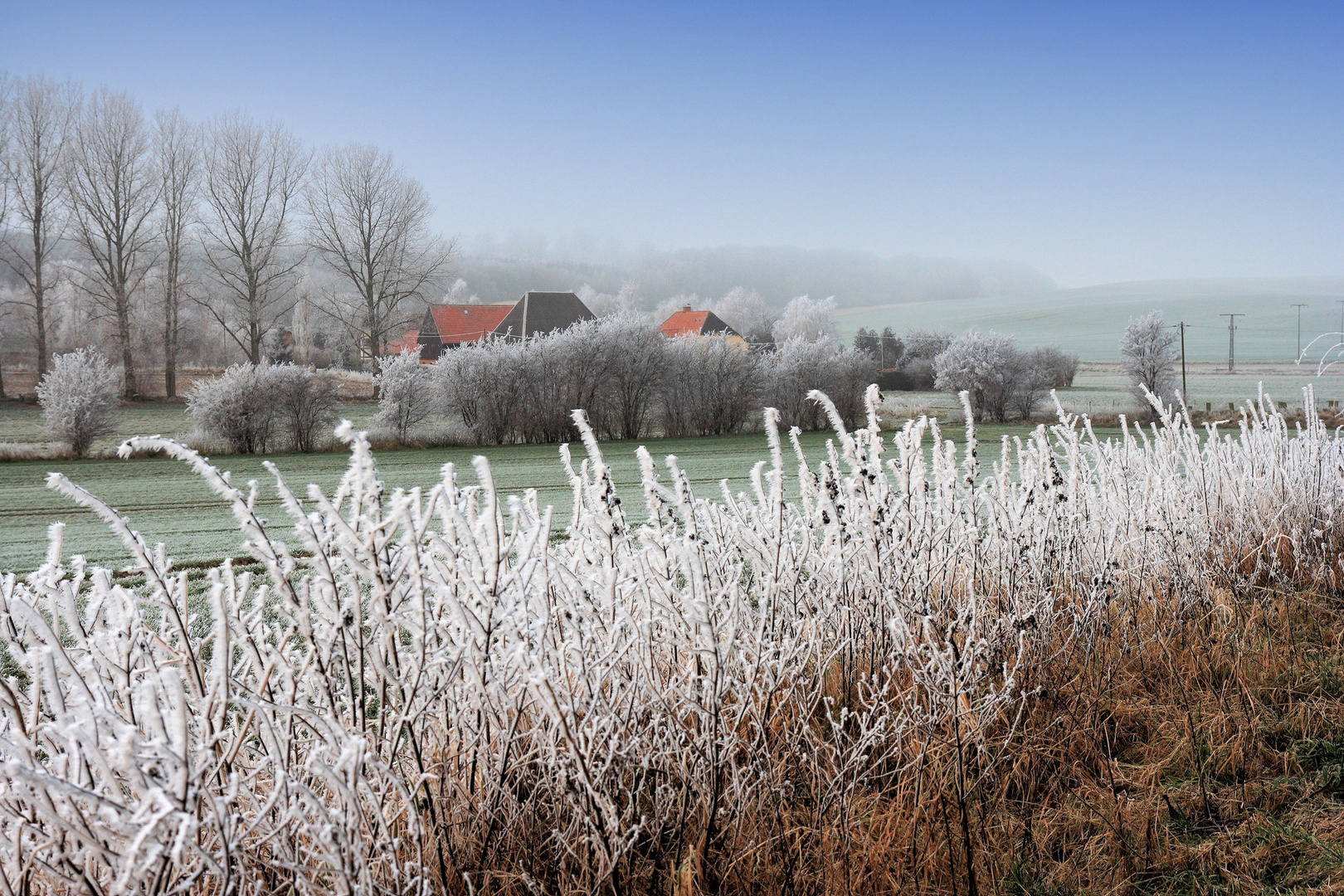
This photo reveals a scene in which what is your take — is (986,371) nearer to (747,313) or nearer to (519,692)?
(747,313)

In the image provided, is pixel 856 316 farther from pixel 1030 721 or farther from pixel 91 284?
pixel 1030 721

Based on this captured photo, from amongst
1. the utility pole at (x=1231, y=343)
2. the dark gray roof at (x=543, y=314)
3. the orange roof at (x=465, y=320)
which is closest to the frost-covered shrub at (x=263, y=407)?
the orange roof at (x=465, y=320)

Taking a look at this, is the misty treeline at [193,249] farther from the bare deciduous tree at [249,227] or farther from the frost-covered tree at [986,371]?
the frost-covered tree at [986,371]

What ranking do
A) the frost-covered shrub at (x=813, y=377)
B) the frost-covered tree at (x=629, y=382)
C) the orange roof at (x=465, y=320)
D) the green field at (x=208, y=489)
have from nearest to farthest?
the green field at (x=208, y=489) → the frost-covered tree at (x=629, y=382) → the frost-covered shrub at (x=813, y=377) → the orange roof at (x=465, y=320)

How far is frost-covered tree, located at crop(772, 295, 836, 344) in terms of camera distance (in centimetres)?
1500

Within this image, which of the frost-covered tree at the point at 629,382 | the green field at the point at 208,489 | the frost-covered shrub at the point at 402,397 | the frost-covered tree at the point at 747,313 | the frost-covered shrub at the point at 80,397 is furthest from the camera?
the frost-covered tree at the point at 747,313

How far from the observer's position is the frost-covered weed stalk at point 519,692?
81cm

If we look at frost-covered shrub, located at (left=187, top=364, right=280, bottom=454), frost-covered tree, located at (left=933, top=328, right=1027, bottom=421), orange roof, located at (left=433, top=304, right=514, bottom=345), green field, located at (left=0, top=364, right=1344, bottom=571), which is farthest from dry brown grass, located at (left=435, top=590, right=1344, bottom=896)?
orange roof, located at (left=433, top=304, right=514, bottom=345)

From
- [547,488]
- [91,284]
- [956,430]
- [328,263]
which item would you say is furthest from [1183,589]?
[328,263]

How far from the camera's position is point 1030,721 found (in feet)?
5.66

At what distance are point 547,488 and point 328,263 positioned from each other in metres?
8.26

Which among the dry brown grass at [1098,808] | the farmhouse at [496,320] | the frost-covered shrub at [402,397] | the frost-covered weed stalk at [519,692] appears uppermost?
the farmhouse at [496,320]

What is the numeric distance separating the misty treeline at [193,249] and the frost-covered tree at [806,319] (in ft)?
20.4

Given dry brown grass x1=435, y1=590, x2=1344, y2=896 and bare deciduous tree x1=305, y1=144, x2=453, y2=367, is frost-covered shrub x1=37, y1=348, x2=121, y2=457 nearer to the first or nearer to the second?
bare deciduous tree x1=305, y1=144, x2=453, y2=367
